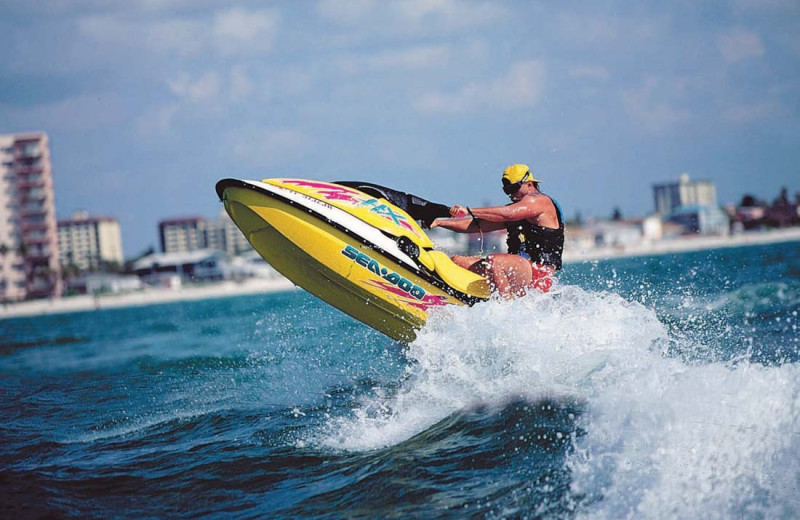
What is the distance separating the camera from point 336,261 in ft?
21.7

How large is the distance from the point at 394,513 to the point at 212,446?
2.10m

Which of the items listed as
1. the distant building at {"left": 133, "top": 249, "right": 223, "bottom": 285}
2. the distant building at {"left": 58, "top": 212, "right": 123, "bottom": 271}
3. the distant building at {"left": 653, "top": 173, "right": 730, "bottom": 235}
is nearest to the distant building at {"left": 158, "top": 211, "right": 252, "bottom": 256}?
the distant building at {"left": 58, "top": 212, "right": 123, "bottom": 271}

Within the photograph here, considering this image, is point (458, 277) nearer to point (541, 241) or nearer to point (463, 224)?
point (463, 224)

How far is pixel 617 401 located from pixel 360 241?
7.86 feet

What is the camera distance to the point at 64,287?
7962cm

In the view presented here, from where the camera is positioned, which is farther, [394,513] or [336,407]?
[336,407]

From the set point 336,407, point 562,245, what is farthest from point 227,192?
point 562,245

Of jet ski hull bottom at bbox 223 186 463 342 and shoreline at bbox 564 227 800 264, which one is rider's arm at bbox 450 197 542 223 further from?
shoreline at bbox 564 227 800 264

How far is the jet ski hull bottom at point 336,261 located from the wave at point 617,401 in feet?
0.88

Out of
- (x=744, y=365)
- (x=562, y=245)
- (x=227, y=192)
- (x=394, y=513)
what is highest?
(x=227, y=192)

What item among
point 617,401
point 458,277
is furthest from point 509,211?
point 617,401

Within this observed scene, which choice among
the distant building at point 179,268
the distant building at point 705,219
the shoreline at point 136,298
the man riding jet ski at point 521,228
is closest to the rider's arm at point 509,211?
the man riding jet ski at point 521,228

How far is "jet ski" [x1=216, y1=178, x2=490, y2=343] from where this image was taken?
6547 millimetres

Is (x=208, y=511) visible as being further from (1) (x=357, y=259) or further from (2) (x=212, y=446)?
(1) (x=357, y=259)
